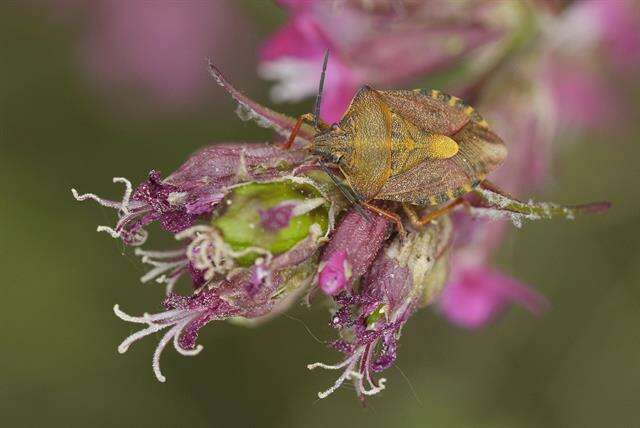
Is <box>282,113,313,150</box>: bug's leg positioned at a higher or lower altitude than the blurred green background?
higher

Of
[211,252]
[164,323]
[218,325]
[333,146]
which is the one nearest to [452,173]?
[333,146]

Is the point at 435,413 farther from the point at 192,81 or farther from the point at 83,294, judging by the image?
the point at 192,81

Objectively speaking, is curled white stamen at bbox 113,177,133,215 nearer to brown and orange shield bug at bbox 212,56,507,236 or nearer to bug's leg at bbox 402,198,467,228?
brown and orange shield bug at bbox 212,56,507,236

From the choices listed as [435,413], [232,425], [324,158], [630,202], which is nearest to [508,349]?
[435,413]

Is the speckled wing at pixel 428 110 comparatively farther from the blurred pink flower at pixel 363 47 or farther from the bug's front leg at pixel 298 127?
the blurred pink flower at pixel 363 47

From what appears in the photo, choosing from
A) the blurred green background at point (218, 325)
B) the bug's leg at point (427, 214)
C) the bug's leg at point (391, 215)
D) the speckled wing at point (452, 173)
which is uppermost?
the speckled wing at point (452, 173)

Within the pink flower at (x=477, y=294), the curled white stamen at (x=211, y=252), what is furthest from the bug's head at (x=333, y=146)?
the pink flower at (x=477, y=294)

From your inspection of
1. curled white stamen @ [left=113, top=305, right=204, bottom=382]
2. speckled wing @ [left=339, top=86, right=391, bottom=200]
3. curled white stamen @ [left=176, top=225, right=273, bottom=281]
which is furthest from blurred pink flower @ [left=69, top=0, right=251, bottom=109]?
curled white stamen @ [left=176, top=225, right=273, bottom=281]

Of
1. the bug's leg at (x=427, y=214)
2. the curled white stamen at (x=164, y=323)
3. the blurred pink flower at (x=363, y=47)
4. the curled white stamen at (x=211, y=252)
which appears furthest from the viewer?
the blurred pink flower at (x=363, y=47)
